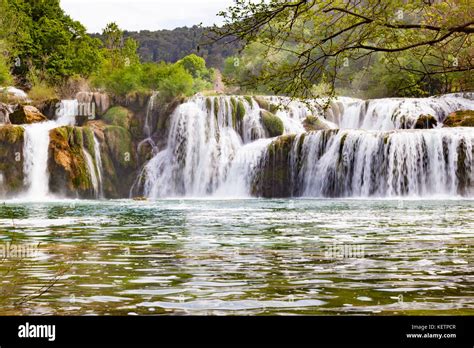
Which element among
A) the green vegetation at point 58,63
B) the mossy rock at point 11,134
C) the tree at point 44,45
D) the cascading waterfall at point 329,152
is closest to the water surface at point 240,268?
the cascading waterfall at point 329,152

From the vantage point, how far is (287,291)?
9406 mm

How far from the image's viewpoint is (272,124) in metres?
51.0

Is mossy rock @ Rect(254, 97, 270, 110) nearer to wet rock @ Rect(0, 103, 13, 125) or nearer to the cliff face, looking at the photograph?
the cliff face

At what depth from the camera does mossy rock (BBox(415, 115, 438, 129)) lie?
47.3 m

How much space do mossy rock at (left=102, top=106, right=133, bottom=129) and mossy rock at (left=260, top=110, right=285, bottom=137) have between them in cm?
941

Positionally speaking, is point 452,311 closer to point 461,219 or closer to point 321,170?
point 461,219

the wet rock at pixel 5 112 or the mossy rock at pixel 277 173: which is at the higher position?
the wet rock at pixel 5 112

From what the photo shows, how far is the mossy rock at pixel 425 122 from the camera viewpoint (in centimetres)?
4728

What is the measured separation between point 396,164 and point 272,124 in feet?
39.0

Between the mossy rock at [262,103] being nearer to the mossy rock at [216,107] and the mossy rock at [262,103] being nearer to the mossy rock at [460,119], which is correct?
the mossy rock at [216,107]

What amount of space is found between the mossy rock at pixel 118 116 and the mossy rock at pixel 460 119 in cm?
2097

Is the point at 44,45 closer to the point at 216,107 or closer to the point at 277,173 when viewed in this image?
the point at 216,107

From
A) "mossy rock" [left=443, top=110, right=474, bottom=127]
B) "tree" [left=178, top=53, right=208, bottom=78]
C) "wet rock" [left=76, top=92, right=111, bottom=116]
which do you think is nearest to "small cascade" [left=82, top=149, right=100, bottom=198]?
"wet rock" [left=76, top=92, right=111, bottom=116]
